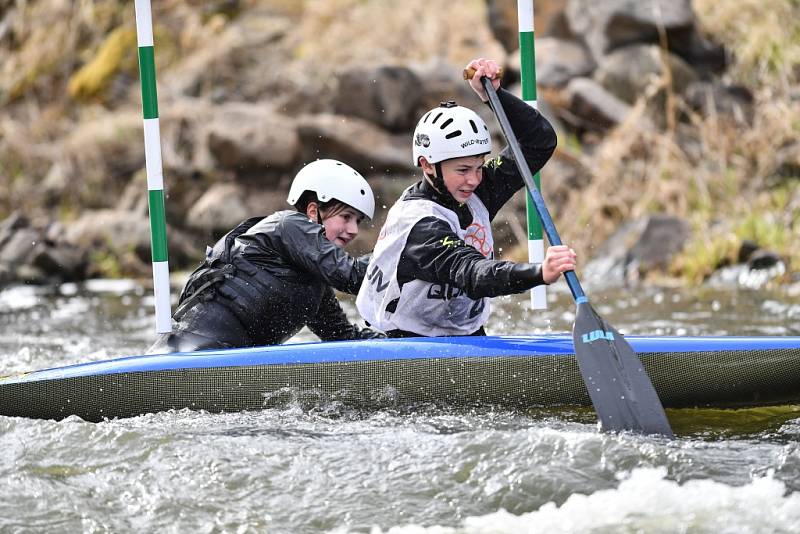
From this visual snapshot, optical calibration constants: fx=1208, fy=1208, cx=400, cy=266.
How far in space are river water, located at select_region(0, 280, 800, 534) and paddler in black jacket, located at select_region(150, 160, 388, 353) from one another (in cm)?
58

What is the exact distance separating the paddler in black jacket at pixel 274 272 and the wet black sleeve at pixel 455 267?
439 mm

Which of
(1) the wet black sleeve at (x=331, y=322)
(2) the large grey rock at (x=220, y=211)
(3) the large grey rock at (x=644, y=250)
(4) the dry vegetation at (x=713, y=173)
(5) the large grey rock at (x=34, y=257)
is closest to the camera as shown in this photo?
(1) the wet black sleeve at (x=331, y=322)

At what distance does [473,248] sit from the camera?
448 centimetres

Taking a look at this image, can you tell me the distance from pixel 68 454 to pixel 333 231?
1.56 m

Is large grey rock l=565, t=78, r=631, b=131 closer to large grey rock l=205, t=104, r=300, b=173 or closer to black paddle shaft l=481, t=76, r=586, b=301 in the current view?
large grey rock l=205, t=104, r=300, b=173

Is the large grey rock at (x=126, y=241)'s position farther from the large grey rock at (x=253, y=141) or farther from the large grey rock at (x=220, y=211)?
the large grey rock at (x=253, y=141)

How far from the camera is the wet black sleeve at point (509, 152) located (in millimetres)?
5016

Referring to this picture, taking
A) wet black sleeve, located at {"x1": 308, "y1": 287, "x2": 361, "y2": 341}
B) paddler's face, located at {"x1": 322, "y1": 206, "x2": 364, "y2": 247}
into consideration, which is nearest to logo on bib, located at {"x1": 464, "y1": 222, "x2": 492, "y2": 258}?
paddler's face, located at {"x1": 322, "y1": 206, "x2": 364, "y2": 247}

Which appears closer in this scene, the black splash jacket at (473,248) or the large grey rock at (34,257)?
the black splash jacket at (473,248)

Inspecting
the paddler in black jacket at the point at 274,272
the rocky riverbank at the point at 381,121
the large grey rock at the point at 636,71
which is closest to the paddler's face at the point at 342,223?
the paddler in black jacket at the point at 274,272

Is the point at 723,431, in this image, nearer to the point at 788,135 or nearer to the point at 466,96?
the point at 788,135

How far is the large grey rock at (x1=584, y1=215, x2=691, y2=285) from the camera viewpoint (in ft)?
32.1

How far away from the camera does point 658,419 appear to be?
4191 mm

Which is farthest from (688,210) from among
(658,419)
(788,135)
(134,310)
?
(658,419)
